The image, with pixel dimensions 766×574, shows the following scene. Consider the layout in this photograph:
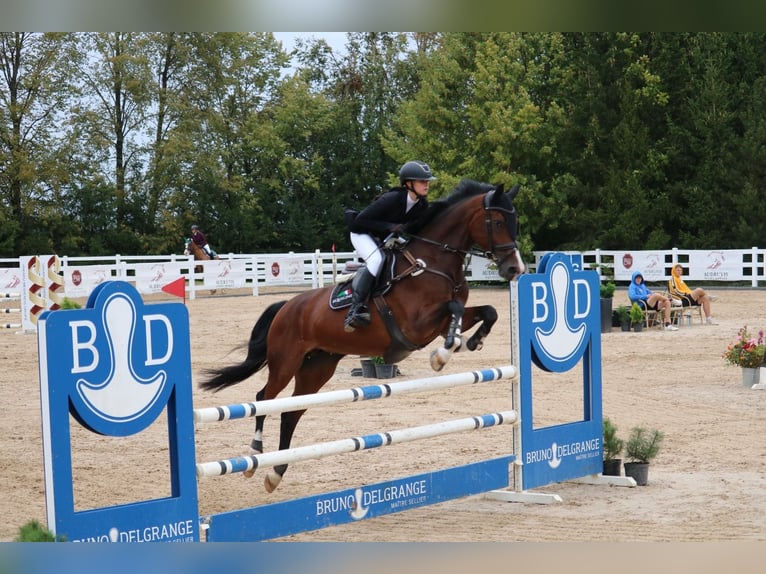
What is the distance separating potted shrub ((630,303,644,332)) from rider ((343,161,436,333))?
9032 millimetres

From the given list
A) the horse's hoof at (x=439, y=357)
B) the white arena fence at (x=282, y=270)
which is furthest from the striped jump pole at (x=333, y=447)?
the white arena fence at (x=282, y=270)

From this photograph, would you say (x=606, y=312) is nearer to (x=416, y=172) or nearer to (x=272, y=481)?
(x=416, y=172)

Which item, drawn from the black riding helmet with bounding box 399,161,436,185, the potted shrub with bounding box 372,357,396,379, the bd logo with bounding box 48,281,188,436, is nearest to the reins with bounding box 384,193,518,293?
the black riding helmet with bounding box 399,161,436,185

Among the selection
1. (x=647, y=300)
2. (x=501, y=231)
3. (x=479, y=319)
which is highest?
(x=501, y=231)

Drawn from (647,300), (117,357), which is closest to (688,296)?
(647,300)

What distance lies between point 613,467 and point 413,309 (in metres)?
1.64

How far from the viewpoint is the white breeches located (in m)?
6.69

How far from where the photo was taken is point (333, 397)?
528 centimetres

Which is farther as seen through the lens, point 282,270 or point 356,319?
point 282,270

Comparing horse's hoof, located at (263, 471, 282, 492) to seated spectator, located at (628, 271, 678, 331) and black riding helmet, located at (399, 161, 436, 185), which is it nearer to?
black riding helmet, located at (399, 161, 436, 185)

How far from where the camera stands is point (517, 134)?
28.2 metres

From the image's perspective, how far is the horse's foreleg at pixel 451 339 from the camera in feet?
20.4
